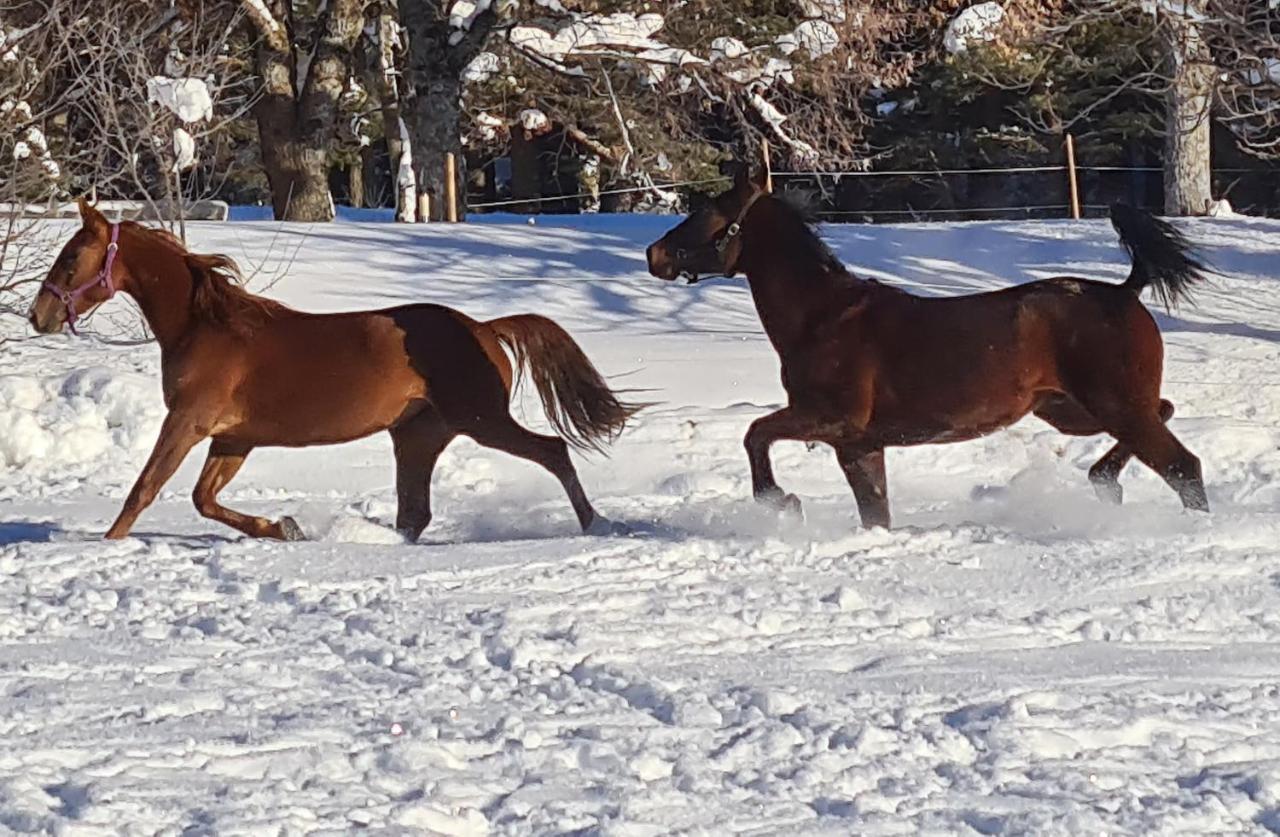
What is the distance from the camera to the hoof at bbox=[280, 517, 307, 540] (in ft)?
Result: 25.0

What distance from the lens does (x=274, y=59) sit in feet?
73.8

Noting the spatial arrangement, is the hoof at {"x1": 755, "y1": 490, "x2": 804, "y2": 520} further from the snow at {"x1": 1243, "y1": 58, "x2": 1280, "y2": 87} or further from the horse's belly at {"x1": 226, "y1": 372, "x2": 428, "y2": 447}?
the snow at {"x1": 1243, "y1": 58, "x2": 1280, "y2": 87}

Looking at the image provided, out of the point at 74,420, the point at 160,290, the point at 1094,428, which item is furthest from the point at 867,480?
the point at 74,420

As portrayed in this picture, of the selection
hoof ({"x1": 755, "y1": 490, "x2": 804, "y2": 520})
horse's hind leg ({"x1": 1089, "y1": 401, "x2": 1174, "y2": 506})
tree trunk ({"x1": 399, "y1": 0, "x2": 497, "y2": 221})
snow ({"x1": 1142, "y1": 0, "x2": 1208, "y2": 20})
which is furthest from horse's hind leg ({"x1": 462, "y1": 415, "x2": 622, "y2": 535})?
tree trunk ({"x1": 399, "y1": 0, "x2": 497, "y2": 221})

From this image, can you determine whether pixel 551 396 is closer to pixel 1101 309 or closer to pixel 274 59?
pixel 1101 309

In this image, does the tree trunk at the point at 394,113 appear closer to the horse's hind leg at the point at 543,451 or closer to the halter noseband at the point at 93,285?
the horse's hind leg at the point at 543,451

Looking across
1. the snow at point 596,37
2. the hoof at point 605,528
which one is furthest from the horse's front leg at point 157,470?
the snow at point 596,37

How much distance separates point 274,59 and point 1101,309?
A: 16.8m

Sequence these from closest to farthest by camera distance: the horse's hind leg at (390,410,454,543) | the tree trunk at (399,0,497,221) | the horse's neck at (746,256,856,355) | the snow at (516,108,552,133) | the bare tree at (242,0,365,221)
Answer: the horse's neck at (746,256,856,355), the horse's hind leg at (390,410,454,543), the tree trunk at (399,0,497,221), the bare tree at (242,0,365,221), the snow at (516,108,552,133)

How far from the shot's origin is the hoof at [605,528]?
25.8 feet

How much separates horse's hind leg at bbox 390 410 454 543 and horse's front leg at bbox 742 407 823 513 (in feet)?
4.39

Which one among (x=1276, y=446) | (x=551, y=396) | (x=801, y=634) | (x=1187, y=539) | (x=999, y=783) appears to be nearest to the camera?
(x=999, y=783)

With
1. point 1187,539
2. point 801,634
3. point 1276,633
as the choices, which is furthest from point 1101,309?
point 801,634

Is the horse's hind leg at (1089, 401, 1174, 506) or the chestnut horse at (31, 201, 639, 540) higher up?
the chestnut horse at (31, 201, 639, 540)
